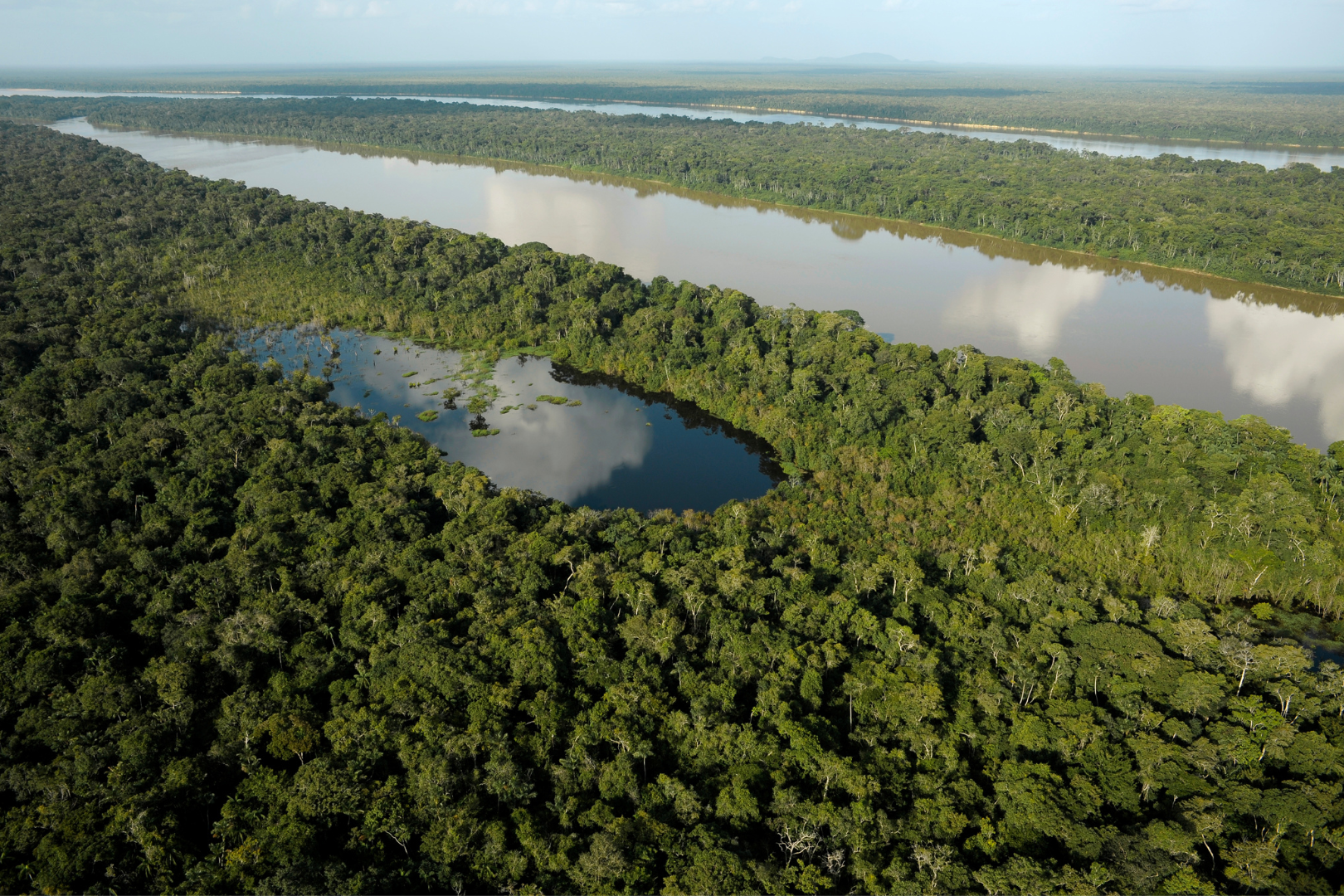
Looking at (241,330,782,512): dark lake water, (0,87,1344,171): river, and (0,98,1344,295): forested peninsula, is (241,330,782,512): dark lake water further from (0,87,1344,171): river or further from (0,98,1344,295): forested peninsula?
(0,87,1344,171): river

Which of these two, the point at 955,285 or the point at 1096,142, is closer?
the point at 955,285

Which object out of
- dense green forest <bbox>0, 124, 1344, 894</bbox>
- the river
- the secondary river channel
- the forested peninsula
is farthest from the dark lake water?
the river

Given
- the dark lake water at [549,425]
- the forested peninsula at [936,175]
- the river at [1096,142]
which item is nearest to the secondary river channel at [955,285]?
the forested peninsula at [936,175]

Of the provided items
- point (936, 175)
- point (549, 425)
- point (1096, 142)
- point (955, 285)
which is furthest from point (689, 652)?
point (1096, 142)

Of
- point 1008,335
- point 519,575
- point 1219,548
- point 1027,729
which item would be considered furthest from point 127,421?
point 1008,335

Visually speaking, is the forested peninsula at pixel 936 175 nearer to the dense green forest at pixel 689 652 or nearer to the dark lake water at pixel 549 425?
the dense green forest at pixel 689 652

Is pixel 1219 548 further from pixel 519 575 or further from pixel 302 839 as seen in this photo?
pixel 302 839

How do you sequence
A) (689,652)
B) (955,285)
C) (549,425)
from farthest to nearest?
(955,285) → (549,425) → (689,652)

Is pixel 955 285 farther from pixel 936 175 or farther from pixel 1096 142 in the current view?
pixel 1096 142
